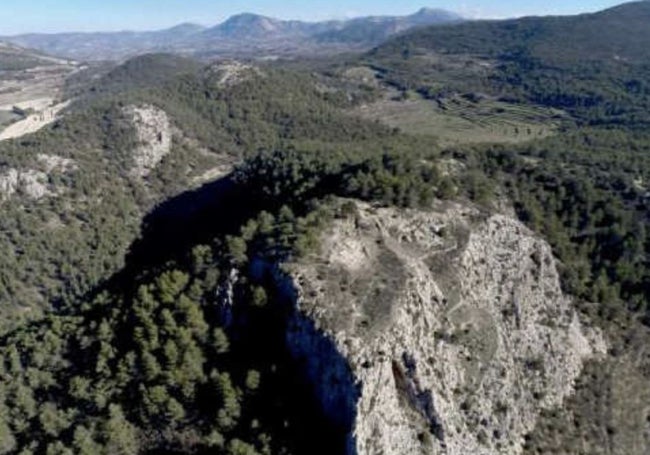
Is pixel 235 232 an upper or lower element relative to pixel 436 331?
upper

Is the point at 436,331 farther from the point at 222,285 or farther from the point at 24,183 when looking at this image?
the point at 24,183

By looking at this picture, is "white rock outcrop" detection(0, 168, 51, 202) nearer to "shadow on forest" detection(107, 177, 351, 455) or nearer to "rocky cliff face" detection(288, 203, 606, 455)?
"shadow on forest" detection(107, 177, 351, 455)

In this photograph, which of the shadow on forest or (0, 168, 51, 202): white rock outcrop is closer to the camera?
the shadow on forest

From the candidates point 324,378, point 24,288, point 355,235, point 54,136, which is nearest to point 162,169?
point 54,136

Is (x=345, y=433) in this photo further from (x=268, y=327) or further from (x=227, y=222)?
(x=227, y=222)

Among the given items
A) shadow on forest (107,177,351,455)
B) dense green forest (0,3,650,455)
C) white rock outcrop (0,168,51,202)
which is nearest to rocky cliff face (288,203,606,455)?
shadow on forest (107,177,351,455)

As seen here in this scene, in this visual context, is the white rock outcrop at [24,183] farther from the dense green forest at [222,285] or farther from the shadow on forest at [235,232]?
the shadow on forest at [235,232]

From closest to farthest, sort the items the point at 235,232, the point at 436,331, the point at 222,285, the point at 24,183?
1. the point at 436,331
2. the point at 222,285
3. the point at 235,232
4. the point at 24,183

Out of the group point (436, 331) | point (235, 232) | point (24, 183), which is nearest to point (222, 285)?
point (235, 232)

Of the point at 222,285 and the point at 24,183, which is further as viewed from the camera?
the point at 24,183
